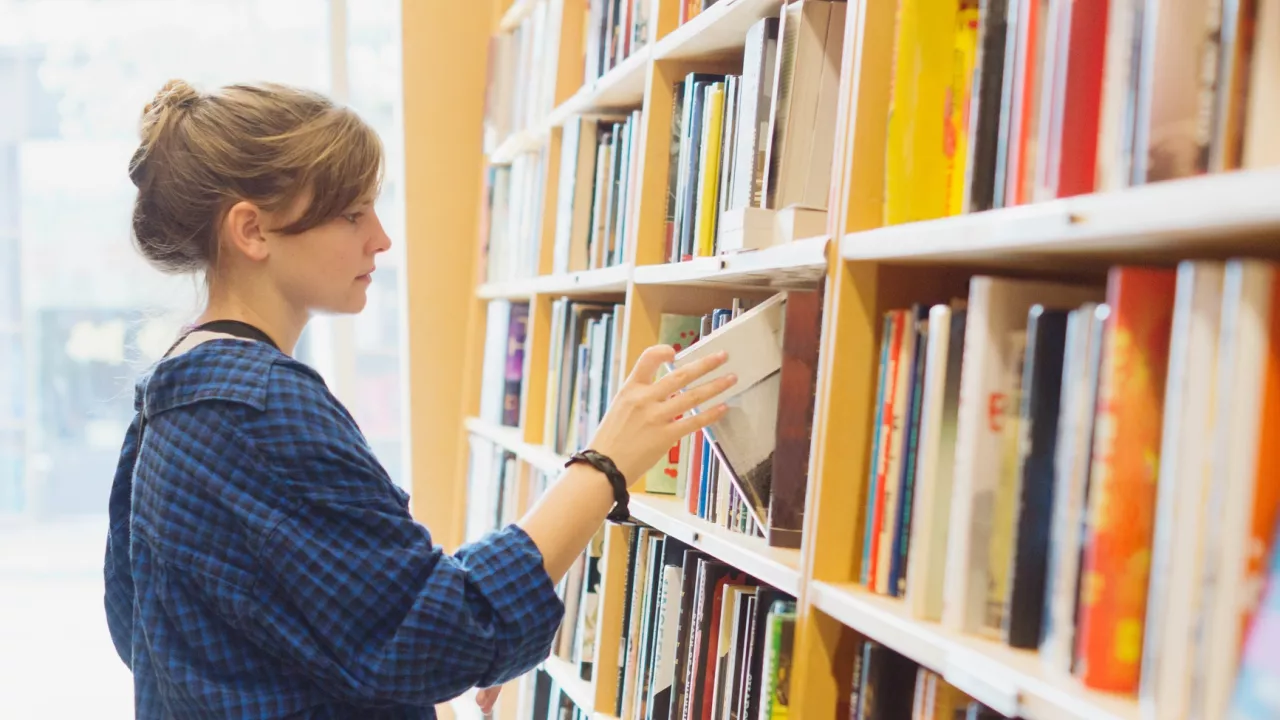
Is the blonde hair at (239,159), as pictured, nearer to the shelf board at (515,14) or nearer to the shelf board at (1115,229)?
the shelf board at (1115,229)

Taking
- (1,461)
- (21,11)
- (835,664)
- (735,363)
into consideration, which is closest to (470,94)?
(21,11)

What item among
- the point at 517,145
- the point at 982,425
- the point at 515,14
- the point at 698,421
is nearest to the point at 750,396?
the point at 698,421

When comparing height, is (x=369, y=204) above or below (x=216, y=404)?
above

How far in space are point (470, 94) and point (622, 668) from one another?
188 cm

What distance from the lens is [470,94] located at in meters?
2.95

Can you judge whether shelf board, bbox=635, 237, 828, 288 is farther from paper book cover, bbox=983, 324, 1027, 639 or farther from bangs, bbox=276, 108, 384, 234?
bangs, bbox=276, 108, 384, 234

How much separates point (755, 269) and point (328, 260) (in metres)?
0.49

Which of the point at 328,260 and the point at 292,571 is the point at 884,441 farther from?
the point at 328,260

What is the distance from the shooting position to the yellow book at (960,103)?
89 cm

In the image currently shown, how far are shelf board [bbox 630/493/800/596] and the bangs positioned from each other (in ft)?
1.75

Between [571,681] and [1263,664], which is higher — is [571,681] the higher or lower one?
the lower one

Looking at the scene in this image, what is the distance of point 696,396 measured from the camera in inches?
44.4

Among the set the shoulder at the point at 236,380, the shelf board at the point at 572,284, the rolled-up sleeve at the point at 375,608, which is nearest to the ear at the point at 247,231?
the shoulder at the point at 236,380

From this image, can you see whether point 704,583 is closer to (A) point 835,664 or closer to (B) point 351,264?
(A) point 835,664
